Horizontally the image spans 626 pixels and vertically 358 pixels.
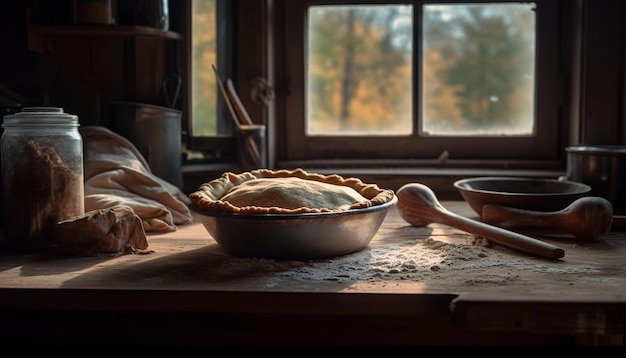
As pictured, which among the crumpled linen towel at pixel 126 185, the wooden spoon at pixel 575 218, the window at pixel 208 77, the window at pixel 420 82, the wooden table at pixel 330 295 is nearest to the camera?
the wooden table at pixel 330 295

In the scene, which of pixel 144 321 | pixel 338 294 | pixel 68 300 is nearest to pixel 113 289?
pixel 68 300

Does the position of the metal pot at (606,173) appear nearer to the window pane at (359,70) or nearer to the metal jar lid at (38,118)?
the window pane at (359,70)

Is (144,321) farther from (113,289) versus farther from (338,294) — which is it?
A: (338,294)

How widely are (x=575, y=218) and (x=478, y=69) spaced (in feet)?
3.12

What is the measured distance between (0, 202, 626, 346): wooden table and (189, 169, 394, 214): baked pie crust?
88mm

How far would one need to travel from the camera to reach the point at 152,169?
191 centimetres

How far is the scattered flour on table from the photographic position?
1.13 meters

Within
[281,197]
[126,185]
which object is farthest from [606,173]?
[126,185]

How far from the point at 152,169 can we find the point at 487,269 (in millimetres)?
1015

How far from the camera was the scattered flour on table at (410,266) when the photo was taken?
113 cm

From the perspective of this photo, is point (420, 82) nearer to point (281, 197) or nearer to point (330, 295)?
point (281, 197)

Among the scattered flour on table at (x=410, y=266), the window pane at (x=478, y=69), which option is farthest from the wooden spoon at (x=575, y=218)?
the window pane at (x=478, y=69)

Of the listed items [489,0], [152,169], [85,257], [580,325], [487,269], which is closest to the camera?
[580,325]

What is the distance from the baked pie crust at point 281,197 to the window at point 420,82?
2.75 feet
